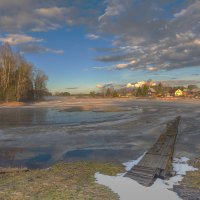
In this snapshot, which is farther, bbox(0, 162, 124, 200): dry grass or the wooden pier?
the wooden pier

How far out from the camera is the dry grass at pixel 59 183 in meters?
6.79

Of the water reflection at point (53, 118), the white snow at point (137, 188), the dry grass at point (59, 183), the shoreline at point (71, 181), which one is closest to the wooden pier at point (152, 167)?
the white snow at point (137, 188)

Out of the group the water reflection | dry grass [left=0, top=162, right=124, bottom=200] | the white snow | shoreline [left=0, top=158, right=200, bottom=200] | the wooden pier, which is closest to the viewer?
dry grass [left=0, top=162, right=124, bottom=200]

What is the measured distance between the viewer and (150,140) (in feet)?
53.0

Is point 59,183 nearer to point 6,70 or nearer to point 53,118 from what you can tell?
point 53,118

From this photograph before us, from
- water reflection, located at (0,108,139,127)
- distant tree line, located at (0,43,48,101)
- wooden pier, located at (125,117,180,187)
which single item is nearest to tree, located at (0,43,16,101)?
distant tree line, located at (0,43,48,101)

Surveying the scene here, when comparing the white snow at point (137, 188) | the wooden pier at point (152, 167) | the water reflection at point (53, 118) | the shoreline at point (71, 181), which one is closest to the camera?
the shoreline at point (71, 181)

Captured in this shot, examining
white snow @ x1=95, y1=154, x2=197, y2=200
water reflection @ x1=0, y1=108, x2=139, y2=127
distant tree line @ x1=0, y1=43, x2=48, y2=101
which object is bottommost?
white snow @ x1=95, y1=154, x2=197, y2=200

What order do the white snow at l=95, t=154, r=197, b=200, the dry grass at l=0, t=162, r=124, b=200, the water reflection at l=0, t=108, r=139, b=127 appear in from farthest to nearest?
1. the water reflection at l=0, t=108, r=139, b=127
2. the white snow at l=95, t=154, r=197, b=200
3. the dry grass at l=0, t=162, r=124, b=200

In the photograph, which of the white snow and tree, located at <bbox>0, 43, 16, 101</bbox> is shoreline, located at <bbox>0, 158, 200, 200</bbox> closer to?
the white snow

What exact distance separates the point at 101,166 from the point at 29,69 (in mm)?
65076

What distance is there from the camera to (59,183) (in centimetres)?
788

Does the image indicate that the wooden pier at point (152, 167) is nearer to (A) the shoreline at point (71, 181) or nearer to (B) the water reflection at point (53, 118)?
(A) the shoreline at point (71, 181)

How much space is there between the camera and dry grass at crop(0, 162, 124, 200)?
6.79 meters
